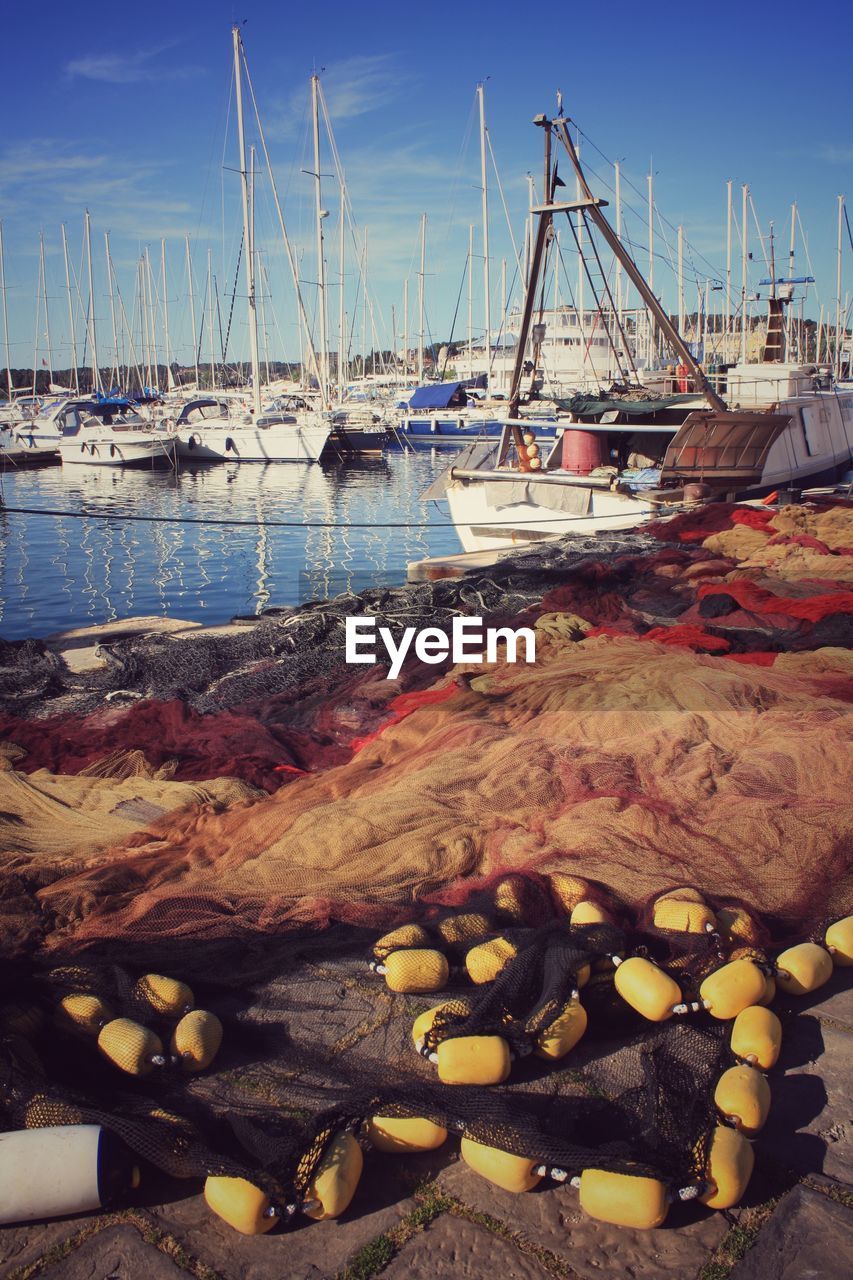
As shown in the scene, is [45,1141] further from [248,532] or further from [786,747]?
[248,532]

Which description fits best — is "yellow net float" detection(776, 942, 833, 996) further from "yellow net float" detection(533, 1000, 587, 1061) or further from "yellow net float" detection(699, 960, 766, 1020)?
"yellow net float" detection(533, 1000, 587, 1061)

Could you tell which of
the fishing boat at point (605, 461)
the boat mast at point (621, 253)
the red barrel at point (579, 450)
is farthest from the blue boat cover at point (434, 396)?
the boat mast at point (621, 253)

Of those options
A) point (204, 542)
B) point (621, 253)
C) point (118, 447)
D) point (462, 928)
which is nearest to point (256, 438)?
point (118, 447)

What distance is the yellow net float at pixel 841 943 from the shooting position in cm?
319

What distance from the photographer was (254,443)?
43.2 m

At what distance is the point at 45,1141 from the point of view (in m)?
2.31

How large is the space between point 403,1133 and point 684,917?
116 cm

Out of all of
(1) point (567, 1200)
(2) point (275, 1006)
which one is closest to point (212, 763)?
(2) point (275, 1006)

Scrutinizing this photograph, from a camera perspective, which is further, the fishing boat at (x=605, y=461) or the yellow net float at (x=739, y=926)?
the fishing boat at (x=605, y=461)

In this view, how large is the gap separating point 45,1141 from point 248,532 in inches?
957

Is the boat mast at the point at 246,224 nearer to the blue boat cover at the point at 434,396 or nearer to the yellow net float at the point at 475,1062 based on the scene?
the blue boat cover at the point at 434,396

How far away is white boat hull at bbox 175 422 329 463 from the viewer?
4244 centimetres

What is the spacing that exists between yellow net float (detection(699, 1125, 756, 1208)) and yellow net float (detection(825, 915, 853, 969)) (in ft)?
3.47

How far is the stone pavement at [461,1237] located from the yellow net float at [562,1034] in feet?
→ 1.24
